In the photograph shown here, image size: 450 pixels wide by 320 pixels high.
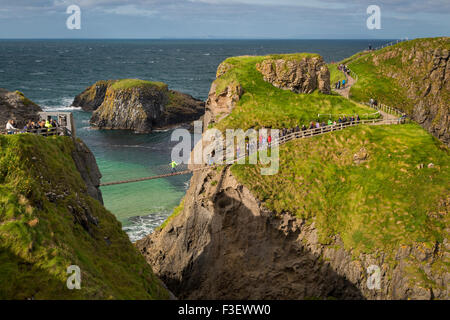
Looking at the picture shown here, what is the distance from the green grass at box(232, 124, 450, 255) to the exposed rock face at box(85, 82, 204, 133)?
5771 cm

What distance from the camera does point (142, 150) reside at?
3132 inches

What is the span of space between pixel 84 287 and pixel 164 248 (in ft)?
77.7

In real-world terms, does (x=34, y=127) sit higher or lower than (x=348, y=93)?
lower

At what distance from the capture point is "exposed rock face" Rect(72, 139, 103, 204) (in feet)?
94.2

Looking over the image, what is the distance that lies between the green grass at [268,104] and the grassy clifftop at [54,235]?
21.5 meters

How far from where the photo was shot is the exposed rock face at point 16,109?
31.2m

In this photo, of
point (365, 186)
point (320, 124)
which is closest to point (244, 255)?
point (365, 186)

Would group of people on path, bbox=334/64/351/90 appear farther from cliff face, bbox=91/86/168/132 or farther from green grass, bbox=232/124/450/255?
cliff face, bbox=91/86/168/132

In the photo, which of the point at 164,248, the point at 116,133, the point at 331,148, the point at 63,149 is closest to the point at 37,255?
the point at 63,149

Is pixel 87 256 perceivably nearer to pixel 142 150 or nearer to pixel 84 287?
pixel 84 287

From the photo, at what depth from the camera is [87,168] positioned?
2969 cm

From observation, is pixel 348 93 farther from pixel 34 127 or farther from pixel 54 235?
pixel 54 235
